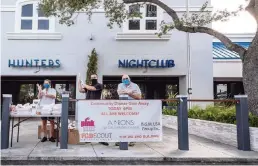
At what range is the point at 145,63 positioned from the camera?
15516 mm

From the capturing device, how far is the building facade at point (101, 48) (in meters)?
15.4

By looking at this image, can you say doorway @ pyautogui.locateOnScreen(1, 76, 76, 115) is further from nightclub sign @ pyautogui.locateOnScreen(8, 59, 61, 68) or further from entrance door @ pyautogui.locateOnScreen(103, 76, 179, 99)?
nightclub sign @ pyautogui.locateOnScreen(8, 59, 61, 68)

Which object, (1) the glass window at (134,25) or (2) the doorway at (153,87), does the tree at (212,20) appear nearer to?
(1) the glass window at (134,25)

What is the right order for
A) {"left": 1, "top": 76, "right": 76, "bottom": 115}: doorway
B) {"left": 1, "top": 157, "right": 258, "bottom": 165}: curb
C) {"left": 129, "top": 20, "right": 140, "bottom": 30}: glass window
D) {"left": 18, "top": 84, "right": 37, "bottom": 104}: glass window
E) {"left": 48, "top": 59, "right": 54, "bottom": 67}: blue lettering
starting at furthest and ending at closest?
{"left": 18, "top": 84, "right": 37, "bottom": 104}: glass window
{"left": 1, "top": 76, "right": 76, "bottom": 115}: doorway
{"left": 129, "top": 20, "right": 140, "bottom": 30}: glass window
{"left": 48, "top": 59, "right": 54, "bottom": 67}: blue lettering
{"left": 1, "top": 157, "right": 258, "bottom": 165}: curb

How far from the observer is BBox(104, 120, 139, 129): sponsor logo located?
7.43 meters

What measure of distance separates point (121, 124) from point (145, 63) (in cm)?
836

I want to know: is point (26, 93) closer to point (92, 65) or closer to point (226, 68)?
point (92, 65)

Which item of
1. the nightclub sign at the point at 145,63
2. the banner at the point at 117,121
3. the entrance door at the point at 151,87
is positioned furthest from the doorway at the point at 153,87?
the banner at the point at 117,121

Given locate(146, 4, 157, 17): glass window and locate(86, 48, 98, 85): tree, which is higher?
locate(146, 4, 157, 17): glass window

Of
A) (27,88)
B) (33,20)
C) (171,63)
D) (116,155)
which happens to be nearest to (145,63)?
(171,63)

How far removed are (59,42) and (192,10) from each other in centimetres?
703

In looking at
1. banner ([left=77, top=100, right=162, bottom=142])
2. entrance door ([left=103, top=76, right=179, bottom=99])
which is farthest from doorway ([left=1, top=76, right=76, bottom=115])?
banner ([left=77, top=100, right=162, bottom=142])

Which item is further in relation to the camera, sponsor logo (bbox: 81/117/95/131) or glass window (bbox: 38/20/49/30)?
glass window (bbox: 38/20/49/30)

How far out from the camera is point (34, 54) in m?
15.5
